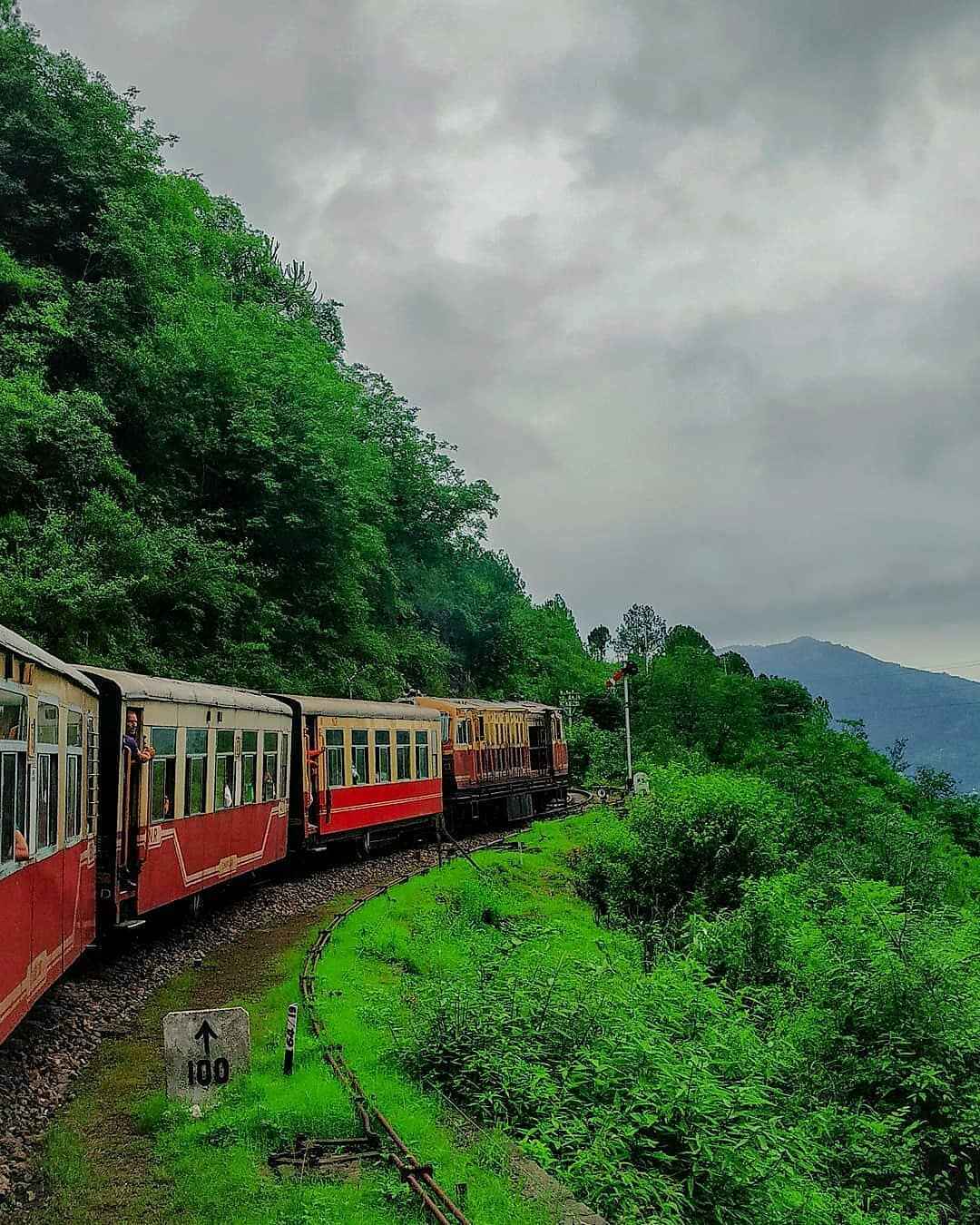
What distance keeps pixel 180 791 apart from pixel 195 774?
1.97 ft

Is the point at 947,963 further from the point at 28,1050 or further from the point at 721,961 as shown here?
the point at 28,1050

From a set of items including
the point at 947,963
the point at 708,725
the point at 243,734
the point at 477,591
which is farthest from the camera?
the point at 477,591

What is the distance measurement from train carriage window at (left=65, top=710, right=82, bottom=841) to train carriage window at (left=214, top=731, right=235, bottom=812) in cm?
407

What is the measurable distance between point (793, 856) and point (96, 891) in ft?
49.5

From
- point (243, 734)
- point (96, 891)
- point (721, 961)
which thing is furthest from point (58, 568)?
point (721, 961)

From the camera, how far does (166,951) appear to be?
12.2 metres

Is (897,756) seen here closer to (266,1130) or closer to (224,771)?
(224,771)

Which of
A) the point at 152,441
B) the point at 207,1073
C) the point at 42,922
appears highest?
the point at 152,441

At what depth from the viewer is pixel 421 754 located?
75.6 feet

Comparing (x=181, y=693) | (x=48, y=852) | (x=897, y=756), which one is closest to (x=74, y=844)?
(x=48, y=852)

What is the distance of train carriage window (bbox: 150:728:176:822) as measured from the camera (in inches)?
447

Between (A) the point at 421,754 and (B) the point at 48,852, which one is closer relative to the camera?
(B) the point at 48,852

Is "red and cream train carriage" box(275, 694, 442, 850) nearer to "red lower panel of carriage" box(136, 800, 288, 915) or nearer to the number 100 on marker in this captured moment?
"red lower panel of carriage" box(136, 800, 288, 915)

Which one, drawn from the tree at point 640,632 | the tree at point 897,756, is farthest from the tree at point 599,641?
the tree at point 897,756
